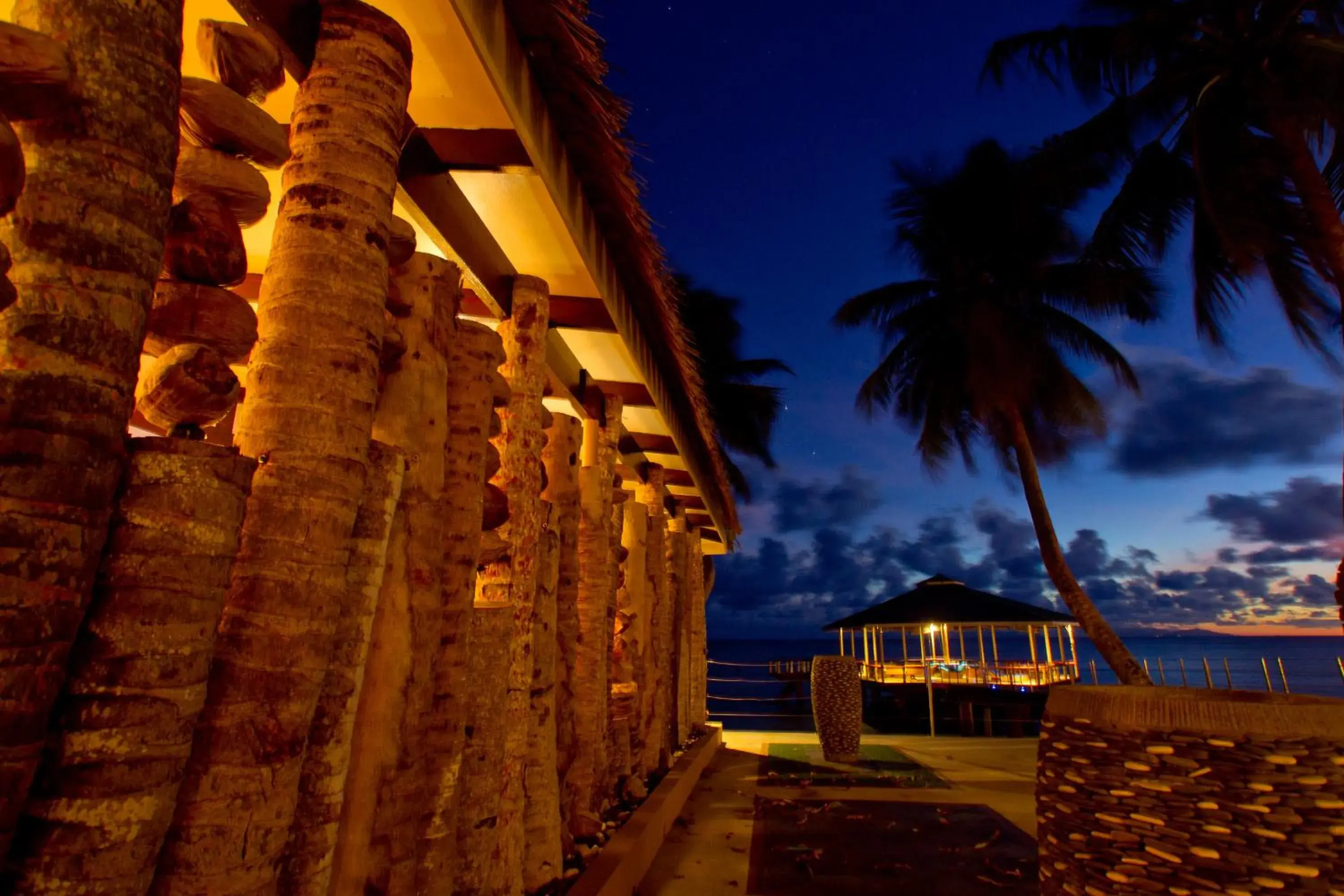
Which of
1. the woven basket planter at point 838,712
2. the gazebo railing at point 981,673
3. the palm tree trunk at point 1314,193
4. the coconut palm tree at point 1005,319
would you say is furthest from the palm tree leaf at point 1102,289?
the gazebo railing at point 981,673

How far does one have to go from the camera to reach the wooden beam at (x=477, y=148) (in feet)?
8.92

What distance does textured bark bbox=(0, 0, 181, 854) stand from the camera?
0.95 meters

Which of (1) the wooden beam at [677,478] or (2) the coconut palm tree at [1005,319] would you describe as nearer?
(1) the wooden beam at [677,478]

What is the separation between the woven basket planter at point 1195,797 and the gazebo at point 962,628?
44.1 ft

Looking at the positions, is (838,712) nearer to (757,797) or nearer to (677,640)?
(757,797)

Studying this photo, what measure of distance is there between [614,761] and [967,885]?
8.92ft

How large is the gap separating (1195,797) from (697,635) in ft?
29.2

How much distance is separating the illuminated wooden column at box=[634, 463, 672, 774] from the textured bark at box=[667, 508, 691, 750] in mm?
332

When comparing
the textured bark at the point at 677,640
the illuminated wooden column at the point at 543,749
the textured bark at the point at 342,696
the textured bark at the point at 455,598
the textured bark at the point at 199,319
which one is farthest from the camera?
the textured bark at the point at 677,640

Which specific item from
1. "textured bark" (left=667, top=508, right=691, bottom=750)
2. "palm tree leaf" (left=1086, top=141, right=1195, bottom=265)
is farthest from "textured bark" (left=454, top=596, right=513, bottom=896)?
"palm tree leaf" (left=1086, top=141, right=1195, bottom=265)

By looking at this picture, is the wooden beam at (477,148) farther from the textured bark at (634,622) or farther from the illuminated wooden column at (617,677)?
the textured bark at (634,622)

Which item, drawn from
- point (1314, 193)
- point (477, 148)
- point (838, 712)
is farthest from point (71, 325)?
point (1314, 193)

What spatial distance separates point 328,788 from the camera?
1586 millimetres

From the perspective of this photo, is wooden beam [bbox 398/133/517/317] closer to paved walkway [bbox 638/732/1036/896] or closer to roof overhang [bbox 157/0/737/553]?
roof overhang [bbox 157/0/737/553]
